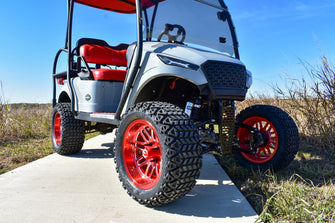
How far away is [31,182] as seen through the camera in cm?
265

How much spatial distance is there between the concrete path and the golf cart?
0.16 m

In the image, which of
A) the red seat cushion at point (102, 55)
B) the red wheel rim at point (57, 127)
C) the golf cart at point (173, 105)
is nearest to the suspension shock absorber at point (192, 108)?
the golf cart at point (173, 105)

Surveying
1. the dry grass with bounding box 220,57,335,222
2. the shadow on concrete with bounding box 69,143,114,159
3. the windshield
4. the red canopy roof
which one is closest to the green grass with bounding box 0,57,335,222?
the dry grass with bounding box 220,57,335,222

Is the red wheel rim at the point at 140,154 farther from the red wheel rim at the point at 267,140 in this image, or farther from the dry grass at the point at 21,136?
the dry grass at the point at 21,136

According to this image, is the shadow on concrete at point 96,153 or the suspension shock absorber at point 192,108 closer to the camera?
the suspension shock absorber at point 192,108

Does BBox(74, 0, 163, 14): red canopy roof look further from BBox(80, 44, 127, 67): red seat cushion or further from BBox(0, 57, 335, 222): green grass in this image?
BBox(0, 57, 335, 222): green grass

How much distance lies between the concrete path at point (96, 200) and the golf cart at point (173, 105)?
16cm

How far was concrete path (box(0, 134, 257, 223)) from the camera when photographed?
72.6 inches

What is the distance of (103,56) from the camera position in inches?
157

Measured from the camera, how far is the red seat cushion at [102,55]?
12.4ft

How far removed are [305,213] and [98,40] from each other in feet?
13.3

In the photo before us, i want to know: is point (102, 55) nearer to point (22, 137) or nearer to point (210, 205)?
point (210, 205)

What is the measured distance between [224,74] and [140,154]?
113 cm

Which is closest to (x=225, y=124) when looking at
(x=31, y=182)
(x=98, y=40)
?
(x=31, y=182)
